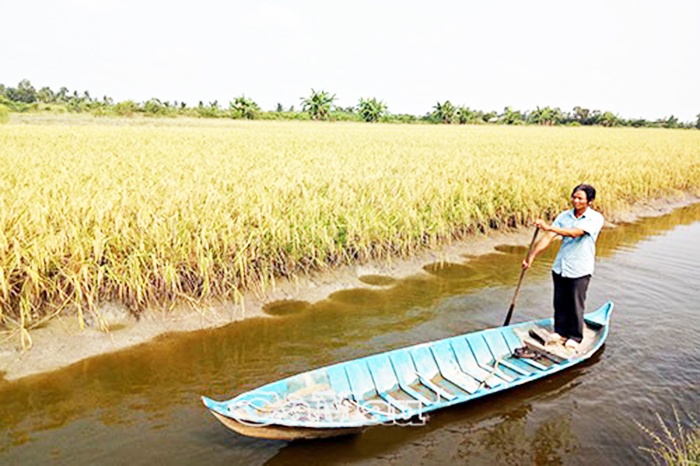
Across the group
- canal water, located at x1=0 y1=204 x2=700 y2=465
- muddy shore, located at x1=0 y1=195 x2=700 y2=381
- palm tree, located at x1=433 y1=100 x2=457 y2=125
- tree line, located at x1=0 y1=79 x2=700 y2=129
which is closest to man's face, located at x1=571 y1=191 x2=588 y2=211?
canal water, located at x1=0 y1=204 x2=700 y2=465

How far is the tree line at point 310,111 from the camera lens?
45125 millimetres

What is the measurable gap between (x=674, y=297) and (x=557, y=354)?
337 cm

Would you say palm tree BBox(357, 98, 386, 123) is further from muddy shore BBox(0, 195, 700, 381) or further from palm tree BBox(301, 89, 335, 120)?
muddy shore BBox(0, 195, 700, 381)

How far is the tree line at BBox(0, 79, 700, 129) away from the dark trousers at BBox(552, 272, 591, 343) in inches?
1765

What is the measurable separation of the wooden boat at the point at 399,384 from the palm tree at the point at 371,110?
59682 mm

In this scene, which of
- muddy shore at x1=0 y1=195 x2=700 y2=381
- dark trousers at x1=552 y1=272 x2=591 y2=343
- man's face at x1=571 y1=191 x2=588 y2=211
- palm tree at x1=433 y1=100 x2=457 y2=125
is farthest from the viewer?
palm tree at x1=433 y1=100 x2=457 y2=125

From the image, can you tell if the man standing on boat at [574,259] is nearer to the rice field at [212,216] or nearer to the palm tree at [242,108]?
the rice field at [212,216]

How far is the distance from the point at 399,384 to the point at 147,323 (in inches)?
112

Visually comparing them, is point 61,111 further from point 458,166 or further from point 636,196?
point 636,196

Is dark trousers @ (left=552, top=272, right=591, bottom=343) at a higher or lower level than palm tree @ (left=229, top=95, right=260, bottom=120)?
lower

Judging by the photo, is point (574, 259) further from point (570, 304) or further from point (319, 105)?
point (319, 105)

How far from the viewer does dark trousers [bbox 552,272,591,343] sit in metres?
4.75

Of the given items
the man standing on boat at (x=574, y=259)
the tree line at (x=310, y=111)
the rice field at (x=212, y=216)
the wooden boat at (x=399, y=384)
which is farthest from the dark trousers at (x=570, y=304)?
the tree line at (x=310, y=111)

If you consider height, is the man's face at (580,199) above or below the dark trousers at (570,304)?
above
